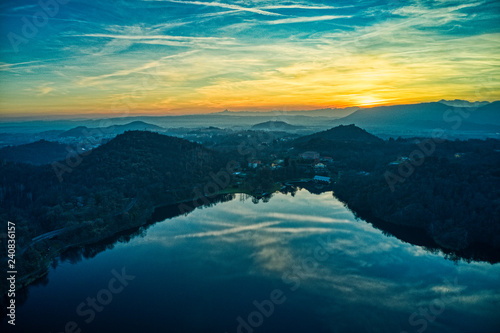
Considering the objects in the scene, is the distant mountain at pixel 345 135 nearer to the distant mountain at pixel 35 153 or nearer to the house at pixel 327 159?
the house at pixel 327 159

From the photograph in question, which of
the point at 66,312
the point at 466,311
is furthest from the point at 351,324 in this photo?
the point at 66,312

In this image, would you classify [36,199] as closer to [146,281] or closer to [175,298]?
[146,281]

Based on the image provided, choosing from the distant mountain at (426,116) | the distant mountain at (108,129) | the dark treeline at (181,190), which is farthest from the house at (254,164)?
the distant mountain at (426,116)

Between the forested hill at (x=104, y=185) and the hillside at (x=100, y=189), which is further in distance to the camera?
the forested hill at (x=104, y=185)

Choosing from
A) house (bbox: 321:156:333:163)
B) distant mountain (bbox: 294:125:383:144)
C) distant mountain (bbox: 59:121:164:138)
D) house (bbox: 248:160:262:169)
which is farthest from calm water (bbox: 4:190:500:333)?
distant mountain (bbox: 59:121:164:138)

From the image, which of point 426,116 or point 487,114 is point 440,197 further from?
point 426,116

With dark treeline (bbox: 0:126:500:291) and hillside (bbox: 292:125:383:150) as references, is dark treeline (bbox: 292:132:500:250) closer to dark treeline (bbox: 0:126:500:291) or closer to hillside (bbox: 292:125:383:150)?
dark treeline (bbox: 0:126:500:291)
